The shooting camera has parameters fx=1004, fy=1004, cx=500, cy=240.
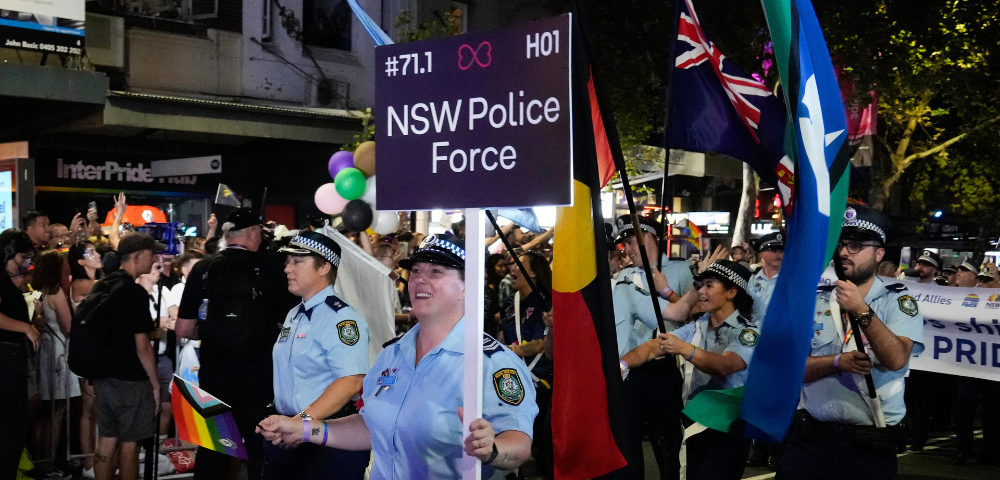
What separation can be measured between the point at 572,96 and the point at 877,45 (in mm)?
18631

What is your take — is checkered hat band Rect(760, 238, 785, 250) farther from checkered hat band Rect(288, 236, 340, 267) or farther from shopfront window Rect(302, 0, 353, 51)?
shopfront window Rect(302, 0, 353, 51)

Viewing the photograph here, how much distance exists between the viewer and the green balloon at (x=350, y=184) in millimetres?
10016

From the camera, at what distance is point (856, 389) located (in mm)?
5199

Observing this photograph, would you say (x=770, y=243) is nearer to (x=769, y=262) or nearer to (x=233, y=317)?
(x=769, y=262)

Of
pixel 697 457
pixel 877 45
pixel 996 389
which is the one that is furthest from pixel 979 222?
pixel 697 457

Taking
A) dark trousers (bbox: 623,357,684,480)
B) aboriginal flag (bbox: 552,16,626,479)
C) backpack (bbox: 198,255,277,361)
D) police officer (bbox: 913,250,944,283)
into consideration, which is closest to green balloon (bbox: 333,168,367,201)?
Result: backpack (bbox: 198,255,277,361)

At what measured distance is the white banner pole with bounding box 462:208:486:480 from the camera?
134 inches

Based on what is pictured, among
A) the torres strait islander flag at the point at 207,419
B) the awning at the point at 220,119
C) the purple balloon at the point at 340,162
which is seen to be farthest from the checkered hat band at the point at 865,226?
the awning at the point at 220,119

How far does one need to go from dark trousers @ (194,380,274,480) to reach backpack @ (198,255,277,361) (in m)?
0.20

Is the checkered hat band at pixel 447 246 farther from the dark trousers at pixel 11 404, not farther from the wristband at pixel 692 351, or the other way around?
the dark trousers at pixel 11 404

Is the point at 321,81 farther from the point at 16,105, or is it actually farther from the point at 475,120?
the point at 475,120

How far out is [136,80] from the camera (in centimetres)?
1875

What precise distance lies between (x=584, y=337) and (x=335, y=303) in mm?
1976

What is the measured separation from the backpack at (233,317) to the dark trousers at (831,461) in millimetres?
3384
